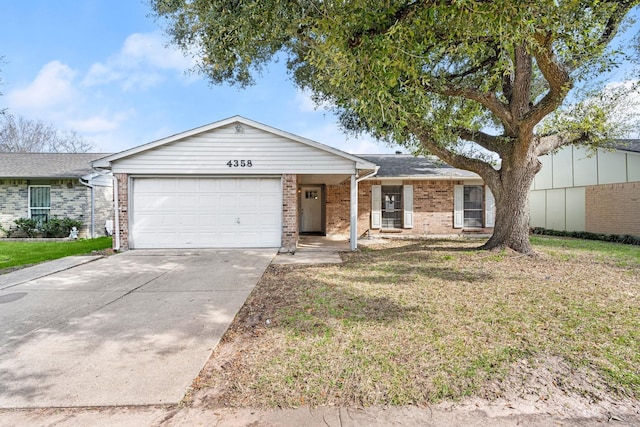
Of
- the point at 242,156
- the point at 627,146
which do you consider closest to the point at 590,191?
the point at 627,146

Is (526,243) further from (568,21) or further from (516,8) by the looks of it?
(516,8)

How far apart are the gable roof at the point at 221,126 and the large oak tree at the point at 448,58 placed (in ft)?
4.26

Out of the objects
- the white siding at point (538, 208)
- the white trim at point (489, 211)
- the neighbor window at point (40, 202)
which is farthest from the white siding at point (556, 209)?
the neighbor window at point (40, 202)

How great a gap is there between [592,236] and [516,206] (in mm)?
8315

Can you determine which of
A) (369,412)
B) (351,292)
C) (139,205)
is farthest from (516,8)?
(139,205)

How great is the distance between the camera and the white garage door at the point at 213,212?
399 inches

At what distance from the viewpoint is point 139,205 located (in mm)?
10078

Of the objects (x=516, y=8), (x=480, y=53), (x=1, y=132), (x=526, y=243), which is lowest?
(x=526, y=243)

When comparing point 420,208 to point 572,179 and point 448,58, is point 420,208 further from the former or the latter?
point 572,179

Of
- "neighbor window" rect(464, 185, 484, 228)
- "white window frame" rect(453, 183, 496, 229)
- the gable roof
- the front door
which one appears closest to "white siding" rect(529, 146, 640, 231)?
"white window frame" rect(453, 183, 496, 229)

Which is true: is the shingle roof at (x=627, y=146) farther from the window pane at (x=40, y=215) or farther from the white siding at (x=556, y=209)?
the window pane at (x=40, y=215)

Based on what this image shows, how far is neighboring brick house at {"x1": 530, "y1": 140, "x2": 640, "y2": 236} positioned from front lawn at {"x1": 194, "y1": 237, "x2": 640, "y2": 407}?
9296 millimetres

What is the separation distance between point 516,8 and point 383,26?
180 cm

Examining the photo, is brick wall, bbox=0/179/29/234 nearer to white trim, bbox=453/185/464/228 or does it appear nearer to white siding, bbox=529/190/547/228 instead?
white trim, bbox=453/185/464/228
